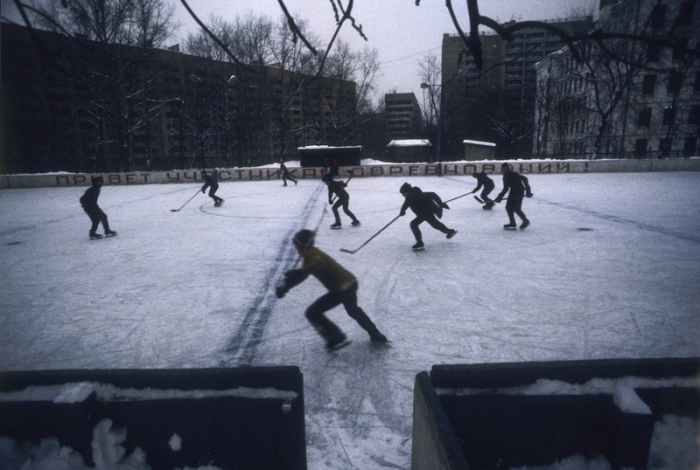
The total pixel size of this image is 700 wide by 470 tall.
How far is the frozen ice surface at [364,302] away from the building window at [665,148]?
24.8 meters

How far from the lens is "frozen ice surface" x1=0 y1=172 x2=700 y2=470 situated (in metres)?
3.99

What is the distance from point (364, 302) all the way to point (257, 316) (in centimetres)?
151

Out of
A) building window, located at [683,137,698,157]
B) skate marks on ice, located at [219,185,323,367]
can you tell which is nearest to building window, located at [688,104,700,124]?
building window, located at [683,137,698,157]

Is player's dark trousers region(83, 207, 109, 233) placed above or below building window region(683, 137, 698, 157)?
below

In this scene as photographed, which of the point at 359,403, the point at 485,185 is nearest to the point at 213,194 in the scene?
the point at 485,185

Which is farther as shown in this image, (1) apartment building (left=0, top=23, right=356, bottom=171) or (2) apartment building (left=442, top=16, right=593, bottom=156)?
(2) apartment building (left=442, top=16, right=593, bottom=156)

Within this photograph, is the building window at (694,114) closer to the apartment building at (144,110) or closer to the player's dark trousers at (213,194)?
the apartment building at (144,110)

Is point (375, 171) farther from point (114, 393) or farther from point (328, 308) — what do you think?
point (114, 393)

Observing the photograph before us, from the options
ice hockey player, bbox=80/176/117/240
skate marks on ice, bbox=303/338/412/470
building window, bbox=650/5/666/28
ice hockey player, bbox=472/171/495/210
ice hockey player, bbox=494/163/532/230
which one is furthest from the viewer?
ice hockey player, bbox=472/171/495/210

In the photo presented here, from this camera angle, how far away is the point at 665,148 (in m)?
33.5

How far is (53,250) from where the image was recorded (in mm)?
9023

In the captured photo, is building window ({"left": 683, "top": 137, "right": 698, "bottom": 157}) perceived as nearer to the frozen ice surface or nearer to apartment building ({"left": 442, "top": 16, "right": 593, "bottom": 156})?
apartment building ({"left": 442, "top": 16, "right": 593, "bottom": 156})

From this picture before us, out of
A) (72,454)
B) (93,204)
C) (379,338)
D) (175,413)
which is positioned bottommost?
(379,338)

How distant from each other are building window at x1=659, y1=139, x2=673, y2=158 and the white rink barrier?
265 inches
